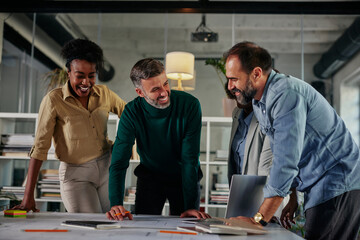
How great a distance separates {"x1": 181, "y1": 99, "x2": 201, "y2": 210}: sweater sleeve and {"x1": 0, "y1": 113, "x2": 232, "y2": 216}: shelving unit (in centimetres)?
199

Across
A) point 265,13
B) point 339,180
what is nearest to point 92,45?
point 339,180

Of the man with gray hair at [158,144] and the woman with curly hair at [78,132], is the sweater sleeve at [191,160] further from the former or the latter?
the woman with curly hair at [78,132]

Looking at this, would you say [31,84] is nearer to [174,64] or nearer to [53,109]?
[174,64]

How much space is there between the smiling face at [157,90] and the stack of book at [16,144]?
250cm

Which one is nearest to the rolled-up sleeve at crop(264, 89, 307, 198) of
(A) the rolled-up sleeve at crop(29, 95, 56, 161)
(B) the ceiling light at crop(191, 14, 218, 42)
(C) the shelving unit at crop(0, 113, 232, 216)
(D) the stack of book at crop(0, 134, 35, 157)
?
(A) the rolled-up sleeve at crop(29, 95, 56, 161)

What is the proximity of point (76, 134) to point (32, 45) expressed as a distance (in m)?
3.23

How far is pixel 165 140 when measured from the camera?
216 cm

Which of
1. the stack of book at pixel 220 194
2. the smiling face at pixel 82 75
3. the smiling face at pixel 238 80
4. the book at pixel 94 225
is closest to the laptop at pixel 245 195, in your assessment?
the smiling face at pixel 238 80

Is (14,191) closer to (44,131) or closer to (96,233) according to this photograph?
(44,131)

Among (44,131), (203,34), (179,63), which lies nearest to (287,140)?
(44,131)

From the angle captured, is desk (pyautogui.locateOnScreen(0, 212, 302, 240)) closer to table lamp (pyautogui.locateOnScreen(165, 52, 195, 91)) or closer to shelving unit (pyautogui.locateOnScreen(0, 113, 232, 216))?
table lamp (pyautogui.locateOnScreen(165, 52, 195, 91))

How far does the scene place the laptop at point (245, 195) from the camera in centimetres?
166

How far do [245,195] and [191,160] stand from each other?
1.49 feet

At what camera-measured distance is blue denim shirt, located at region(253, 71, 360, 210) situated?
1447 mm
